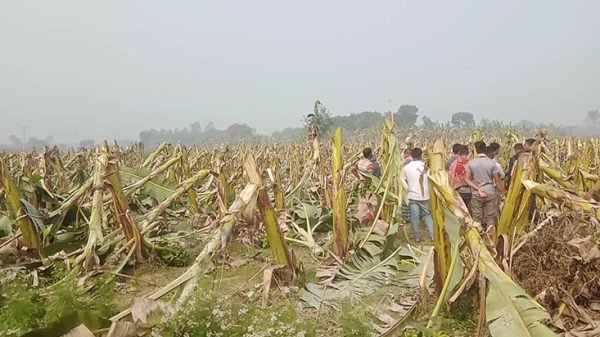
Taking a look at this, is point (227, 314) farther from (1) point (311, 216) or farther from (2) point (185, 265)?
(1) point (311, 216)

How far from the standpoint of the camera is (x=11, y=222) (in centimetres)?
609

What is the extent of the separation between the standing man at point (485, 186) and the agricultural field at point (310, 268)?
799 mm

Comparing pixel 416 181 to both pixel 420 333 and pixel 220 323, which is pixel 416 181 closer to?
pixel 420 333

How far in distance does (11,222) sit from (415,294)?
5.16 metres

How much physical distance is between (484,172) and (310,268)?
8.95 ft

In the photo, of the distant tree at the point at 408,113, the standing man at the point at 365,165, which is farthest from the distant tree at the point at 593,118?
the standing man at the point at 365,165

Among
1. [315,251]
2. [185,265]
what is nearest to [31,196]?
[185,265]

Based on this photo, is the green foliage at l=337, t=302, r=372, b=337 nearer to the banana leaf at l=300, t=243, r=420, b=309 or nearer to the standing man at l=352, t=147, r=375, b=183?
the banana leaf at l=300, t=243, r=420, b=309

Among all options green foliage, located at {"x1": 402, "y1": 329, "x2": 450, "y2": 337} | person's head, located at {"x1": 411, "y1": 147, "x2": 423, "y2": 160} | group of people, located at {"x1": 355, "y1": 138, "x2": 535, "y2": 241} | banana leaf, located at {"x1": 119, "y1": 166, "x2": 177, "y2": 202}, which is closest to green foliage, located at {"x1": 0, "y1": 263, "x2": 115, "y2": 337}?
green foliage, located at {"x1": 402, "y1": 329, "x2": 450, "y2": 337}

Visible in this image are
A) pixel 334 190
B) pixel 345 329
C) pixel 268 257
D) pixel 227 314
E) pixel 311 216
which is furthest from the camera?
pixel 311 216

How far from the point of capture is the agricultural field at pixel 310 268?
3049 millimetres

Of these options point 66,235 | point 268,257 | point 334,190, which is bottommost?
point 268,257

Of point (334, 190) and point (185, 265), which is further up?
point (334, 190)

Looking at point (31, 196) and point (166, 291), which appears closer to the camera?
point (166, 291)
